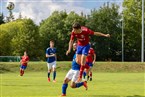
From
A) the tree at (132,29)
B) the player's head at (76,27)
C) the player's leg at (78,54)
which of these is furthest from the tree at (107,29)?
the player's head at (76,27)

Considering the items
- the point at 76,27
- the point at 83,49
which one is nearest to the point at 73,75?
the point at 83,49

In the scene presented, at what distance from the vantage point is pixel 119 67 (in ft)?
173

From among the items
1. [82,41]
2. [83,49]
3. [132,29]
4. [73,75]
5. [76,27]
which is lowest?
[73,75]

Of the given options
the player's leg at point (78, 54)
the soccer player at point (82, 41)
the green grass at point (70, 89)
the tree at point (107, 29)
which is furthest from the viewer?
the tree at point (107, 29)

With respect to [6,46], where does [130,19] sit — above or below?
above

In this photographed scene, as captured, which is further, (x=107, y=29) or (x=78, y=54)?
(x=107, y=29)

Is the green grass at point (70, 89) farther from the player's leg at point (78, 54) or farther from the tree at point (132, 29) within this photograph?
the tree at point (132, 29)

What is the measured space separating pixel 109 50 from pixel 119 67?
46.6m

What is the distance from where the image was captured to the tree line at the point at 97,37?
3792 inches

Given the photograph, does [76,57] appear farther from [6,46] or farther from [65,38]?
[65,38]

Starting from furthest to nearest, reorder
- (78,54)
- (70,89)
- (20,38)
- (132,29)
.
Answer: (132,29) < (20,38) < (70,89) < (78,54)

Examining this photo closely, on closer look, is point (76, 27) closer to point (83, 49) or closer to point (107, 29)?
point (83, 49)

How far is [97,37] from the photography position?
3981 inches

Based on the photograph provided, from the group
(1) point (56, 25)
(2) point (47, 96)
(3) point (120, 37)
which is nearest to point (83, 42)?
(2) point (47, 96)
